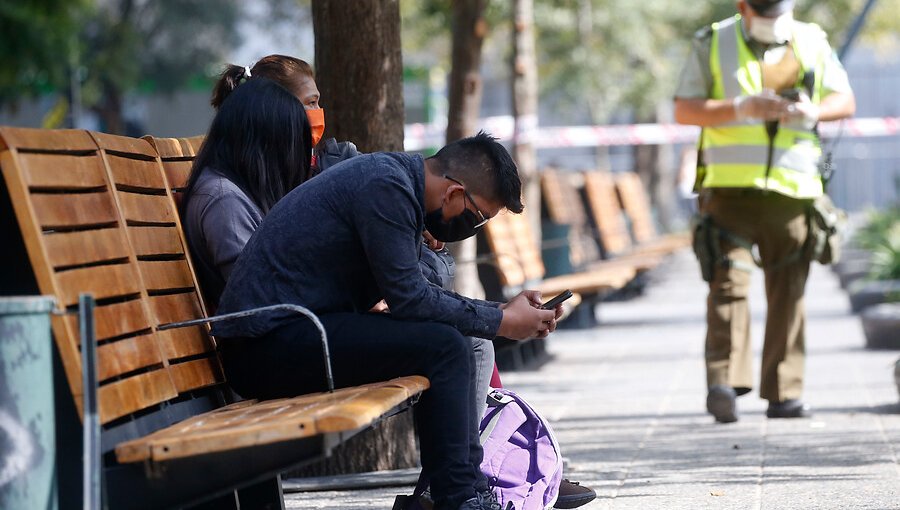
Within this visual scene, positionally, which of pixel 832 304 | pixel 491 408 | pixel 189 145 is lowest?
pixel 832 304

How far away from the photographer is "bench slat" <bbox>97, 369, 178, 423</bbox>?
369 cm

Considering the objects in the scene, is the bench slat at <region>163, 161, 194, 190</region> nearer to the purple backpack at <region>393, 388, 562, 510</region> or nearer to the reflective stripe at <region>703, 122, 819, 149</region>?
the purple backpack at <region>393, 388, 562, 510</region>

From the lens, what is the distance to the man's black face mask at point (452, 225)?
4523 millimetres

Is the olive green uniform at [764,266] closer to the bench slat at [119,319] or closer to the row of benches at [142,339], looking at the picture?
the row of benches at [142,339]

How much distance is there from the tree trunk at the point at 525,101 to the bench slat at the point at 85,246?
9.98 metres

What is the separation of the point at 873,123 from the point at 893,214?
9.94 meters

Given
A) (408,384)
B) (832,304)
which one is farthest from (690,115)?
(832,304)

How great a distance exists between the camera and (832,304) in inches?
635

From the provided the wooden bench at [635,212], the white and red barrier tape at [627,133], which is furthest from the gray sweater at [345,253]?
the white and red barrier tape at [627,133]

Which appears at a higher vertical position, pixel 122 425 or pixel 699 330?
pixel 122 425

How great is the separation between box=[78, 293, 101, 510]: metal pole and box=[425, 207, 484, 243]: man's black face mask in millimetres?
1361

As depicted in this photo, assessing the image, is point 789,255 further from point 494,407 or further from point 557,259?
point 557,259

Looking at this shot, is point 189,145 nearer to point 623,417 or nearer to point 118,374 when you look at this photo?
point 118,374

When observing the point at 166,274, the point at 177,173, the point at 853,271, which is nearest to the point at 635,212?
the point at 853,271
